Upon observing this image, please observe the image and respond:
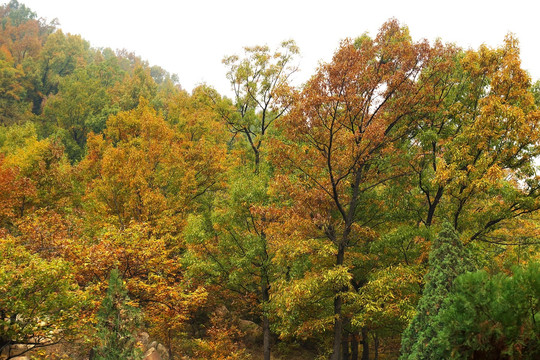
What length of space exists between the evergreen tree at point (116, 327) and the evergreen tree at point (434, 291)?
6.71 m

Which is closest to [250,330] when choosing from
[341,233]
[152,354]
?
[152,354]

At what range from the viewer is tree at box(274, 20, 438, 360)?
11680 millimetres

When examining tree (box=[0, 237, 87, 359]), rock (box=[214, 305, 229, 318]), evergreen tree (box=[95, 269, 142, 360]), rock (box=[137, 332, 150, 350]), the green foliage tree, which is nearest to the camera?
the green foliage tree

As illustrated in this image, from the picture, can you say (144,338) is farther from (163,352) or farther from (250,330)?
(250,330)

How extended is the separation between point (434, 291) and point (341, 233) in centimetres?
615

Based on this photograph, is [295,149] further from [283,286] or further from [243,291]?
[243,291]

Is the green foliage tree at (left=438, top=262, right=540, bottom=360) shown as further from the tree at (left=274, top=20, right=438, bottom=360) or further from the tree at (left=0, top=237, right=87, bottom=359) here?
the tree at (left=0, top=237, right=87, bottom=359)

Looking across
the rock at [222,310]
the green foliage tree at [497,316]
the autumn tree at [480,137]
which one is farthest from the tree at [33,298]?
the rock at [222,310]

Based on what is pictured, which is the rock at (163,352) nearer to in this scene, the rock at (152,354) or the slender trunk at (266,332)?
the rock at (152,354)

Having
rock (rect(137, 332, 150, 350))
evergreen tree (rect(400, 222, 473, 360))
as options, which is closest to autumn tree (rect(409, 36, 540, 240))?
evergreen tree (rect(400, 222, 473, 360))

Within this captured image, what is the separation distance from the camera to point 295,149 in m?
13.3

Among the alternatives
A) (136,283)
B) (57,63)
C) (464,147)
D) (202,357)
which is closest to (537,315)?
(464,147)

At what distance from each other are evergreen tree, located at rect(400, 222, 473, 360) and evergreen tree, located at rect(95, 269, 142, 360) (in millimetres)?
6709

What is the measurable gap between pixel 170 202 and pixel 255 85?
9.10 metres
